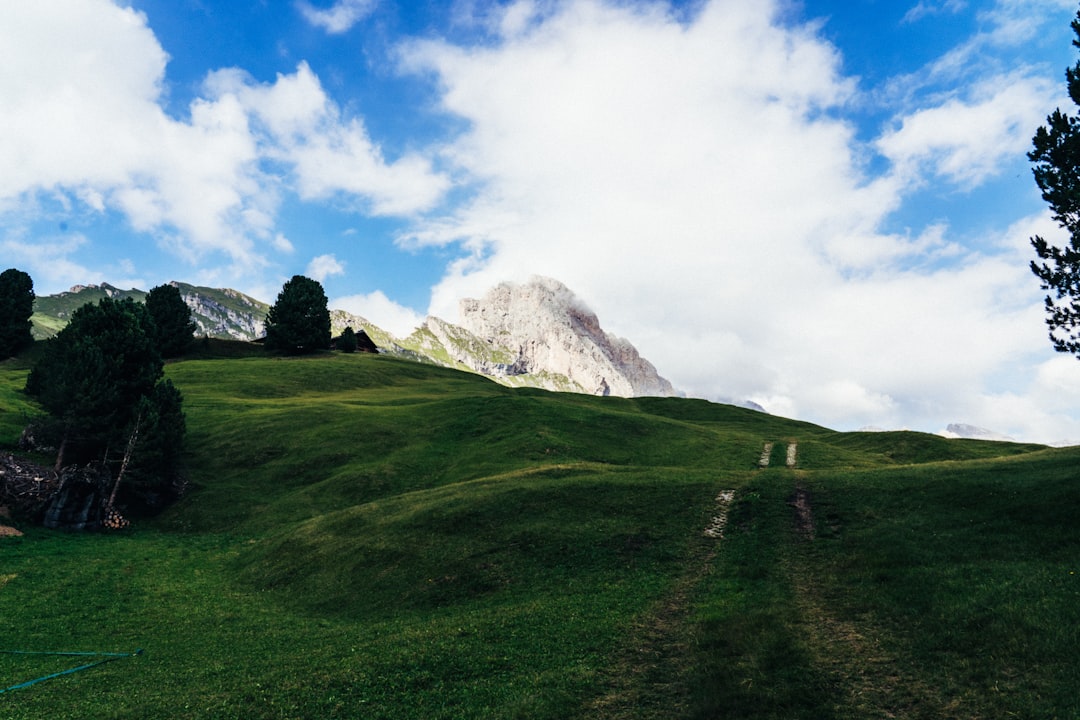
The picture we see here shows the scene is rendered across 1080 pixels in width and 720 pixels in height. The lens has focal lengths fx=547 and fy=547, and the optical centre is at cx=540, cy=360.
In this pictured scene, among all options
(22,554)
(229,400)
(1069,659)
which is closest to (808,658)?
(1069,659)

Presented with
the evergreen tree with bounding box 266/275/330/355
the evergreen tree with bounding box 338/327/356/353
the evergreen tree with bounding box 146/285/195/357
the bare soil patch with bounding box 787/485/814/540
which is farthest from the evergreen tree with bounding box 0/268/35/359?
the bare soil patch with bounding box 787/485/814/540

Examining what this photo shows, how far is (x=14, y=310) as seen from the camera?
376 ft

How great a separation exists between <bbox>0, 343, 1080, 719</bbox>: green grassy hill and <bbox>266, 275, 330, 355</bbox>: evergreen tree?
78.9 metres

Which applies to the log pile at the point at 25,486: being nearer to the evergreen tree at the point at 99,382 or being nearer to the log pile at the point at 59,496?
the log pile at the point at 59,496

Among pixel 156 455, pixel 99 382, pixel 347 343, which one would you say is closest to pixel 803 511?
pixel 156 455

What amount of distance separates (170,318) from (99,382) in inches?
3188

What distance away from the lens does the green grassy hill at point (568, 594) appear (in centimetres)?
1742

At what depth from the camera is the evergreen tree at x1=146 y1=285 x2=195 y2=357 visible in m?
122

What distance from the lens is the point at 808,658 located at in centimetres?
1848

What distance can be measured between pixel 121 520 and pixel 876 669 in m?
59.5

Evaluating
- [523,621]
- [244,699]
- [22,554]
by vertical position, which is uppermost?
[523,621]

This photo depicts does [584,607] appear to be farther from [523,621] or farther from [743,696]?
[743,696]

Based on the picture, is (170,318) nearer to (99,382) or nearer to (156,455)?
(99,382)

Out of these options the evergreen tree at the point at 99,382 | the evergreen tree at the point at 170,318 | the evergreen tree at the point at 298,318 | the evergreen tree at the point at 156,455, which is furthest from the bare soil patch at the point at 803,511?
the evergreen tree at the point at 170,318
